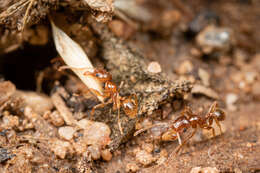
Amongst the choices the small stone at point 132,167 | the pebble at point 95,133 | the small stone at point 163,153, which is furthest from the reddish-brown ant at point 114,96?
the small stone at point 163,153

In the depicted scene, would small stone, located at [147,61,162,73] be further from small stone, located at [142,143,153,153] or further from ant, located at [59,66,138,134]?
small stone, located at [142,143,153,153]

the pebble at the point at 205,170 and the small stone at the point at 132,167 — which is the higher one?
the small stone at the point at 132,167

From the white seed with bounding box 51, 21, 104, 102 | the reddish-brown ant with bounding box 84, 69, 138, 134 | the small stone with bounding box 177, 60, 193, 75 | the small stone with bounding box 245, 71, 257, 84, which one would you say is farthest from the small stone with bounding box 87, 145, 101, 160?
the small stone with bounding box 245, 71, 257, 84

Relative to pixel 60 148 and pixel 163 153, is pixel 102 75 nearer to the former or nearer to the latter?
pixel 60 148

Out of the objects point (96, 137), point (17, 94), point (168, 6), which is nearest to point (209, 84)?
point (168, 6)

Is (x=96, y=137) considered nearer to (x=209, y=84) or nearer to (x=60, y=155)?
(x=60, y=155)

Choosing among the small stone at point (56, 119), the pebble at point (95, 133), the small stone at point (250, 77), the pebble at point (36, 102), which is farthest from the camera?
the small stone at point (250, 77)

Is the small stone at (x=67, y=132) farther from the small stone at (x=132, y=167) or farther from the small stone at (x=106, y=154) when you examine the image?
the small stone at (x=132, y=167)
